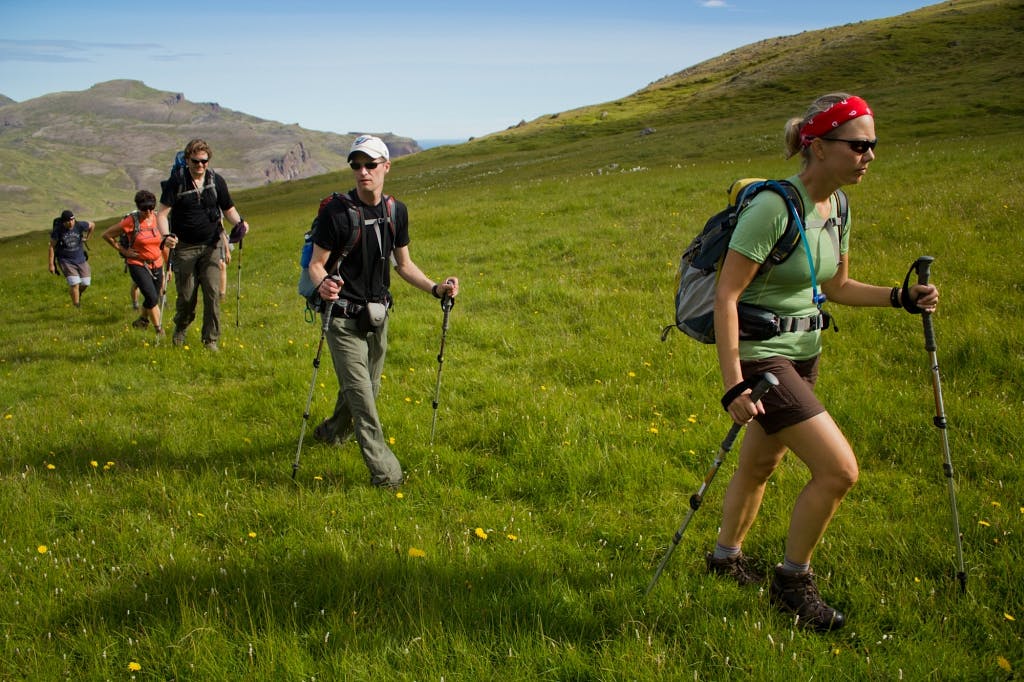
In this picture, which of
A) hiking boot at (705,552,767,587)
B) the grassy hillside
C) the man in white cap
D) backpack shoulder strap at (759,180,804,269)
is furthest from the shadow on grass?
backpack shoulder strap at (759,180,804,269)

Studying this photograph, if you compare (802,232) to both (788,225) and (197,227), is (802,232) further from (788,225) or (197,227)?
(197,227)

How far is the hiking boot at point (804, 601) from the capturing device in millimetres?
4383

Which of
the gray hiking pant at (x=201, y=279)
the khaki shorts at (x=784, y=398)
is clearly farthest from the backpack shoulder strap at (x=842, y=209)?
the gray hiking pant at (x=201, y=279)

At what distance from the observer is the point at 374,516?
19.8 ft

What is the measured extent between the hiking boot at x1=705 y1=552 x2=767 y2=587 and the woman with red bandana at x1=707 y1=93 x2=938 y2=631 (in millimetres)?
169

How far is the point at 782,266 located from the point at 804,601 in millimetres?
2232

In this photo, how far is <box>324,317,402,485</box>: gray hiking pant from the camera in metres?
6.59

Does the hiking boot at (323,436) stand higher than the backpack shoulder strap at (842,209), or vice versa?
the backpack shoulder strap at (842,209)

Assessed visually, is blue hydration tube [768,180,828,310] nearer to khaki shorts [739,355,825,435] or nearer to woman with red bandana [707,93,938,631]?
woman with red bandana [707,93,938,631]

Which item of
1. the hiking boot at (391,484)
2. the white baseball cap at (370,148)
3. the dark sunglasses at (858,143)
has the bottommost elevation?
the hiking boot at (391,484)

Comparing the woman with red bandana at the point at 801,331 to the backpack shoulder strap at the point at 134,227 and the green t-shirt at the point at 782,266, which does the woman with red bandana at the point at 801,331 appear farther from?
the backpack shoulder strap at the point at 134,227

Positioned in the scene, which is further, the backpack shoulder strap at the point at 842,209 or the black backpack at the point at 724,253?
the backpack shoulder strap at the point at 842,209

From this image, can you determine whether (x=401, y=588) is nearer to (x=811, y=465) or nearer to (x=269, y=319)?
(x=811, y=465)

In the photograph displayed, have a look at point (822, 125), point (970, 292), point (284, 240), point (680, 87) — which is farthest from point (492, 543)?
point (680, 87)
